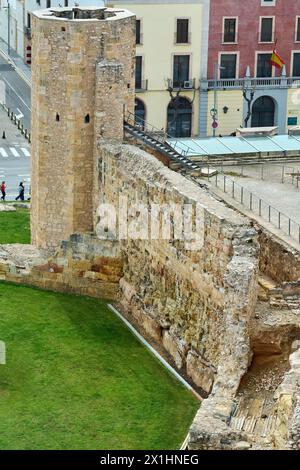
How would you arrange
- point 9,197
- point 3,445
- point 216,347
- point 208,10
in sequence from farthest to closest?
1. point 208,10
2. point 9,197
3. point 216,347
4. point 3,445

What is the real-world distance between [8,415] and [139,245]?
13.7 meters

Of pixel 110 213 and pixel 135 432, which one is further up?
pixel 110 213

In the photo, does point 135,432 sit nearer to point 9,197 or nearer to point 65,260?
point 65,260

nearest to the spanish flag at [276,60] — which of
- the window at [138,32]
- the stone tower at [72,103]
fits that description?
the window at [138,32]

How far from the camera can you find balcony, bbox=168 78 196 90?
365ft

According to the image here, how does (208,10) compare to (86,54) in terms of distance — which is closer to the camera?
(86,54)

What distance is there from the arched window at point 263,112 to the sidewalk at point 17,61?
2325 cm

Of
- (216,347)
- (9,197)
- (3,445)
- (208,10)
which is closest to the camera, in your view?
(3,445)

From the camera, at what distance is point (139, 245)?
70.4 meters

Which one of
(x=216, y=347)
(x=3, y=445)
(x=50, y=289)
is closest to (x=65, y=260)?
(x=50, y=289)

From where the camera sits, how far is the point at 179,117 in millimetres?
112625

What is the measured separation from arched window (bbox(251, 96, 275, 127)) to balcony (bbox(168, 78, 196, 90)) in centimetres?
505

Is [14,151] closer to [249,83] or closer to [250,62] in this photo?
[249,83]

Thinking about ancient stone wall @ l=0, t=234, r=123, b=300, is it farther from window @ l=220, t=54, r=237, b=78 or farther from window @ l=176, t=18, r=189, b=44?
window @ l=220, t=54, r=237, b=78
